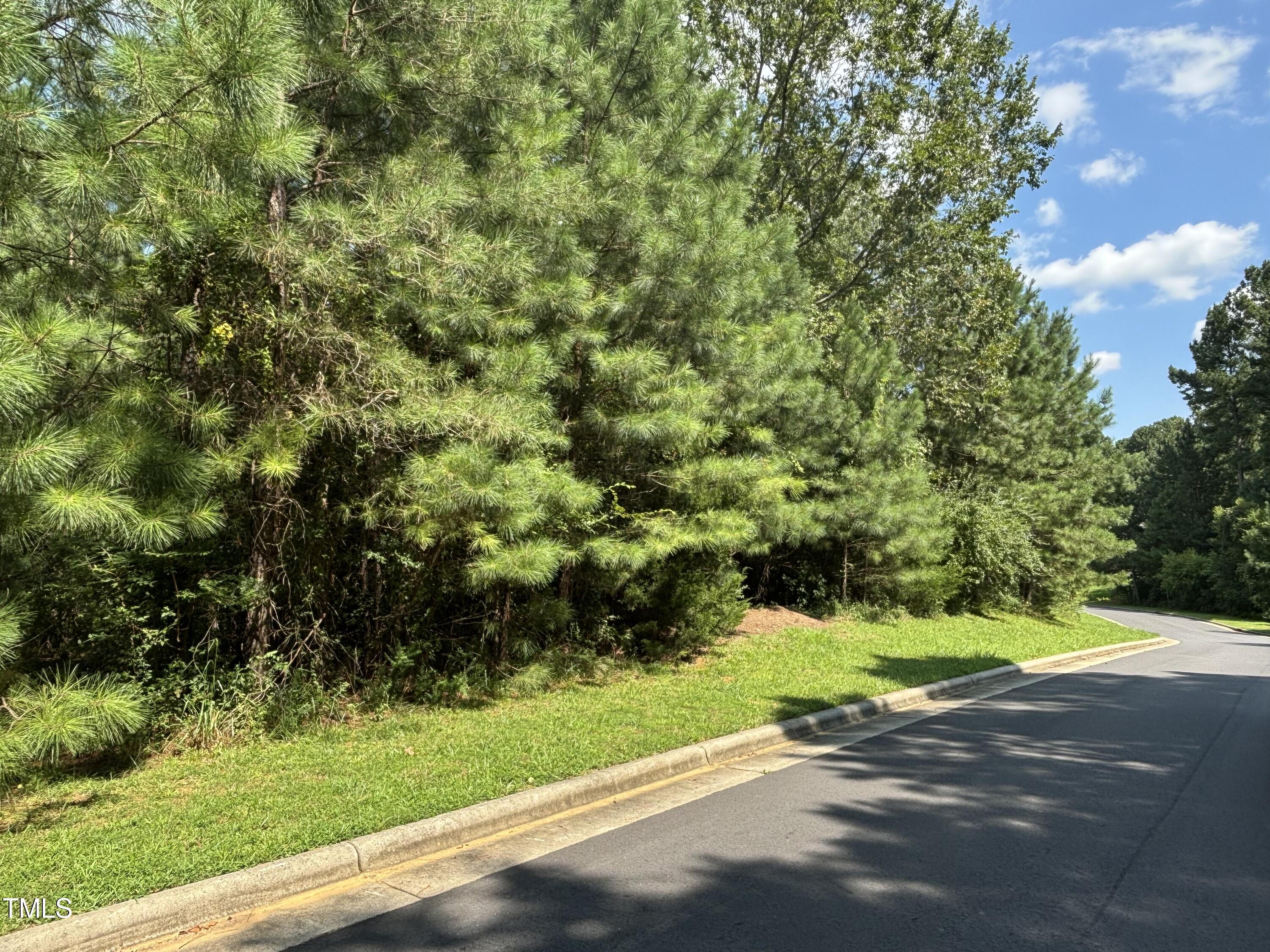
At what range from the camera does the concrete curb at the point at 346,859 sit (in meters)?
3.57

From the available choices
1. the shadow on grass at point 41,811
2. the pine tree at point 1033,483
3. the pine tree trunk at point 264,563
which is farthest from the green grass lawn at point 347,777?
the pine tree at point 1033,483

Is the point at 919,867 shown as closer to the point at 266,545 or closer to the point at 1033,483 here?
the point at 266,545

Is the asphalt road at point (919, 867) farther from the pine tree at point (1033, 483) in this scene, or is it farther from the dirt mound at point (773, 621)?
the pine tree at point (1033, 483)

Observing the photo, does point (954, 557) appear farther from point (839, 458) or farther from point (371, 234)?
point (371, 234)

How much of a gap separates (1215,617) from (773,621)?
138ft

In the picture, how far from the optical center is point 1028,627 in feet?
73.4

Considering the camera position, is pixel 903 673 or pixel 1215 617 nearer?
pixel 903 673

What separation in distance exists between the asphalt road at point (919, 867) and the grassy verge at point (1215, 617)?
35372 millimetres

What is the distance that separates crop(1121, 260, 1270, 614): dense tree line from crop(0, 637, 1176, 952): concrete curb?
47839mm

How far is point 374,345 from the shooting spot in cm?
710

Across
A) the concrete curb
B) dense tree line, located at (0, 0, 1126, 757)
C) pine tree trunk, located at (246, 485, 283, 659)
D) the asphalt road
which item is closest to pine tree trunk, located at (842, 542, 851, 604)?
dense tree line, located at (0, 0, 1126, 757)

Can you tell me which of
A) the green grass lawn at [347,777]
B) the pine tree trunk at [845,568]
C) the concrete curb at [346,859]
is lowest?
the concrete curb at [346,859]

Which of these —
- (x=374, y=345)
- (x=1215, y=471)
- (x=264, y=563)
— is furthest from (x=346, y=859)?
(x=1215, y=471)

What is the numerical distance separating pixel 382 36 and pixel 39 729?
20.6ft
